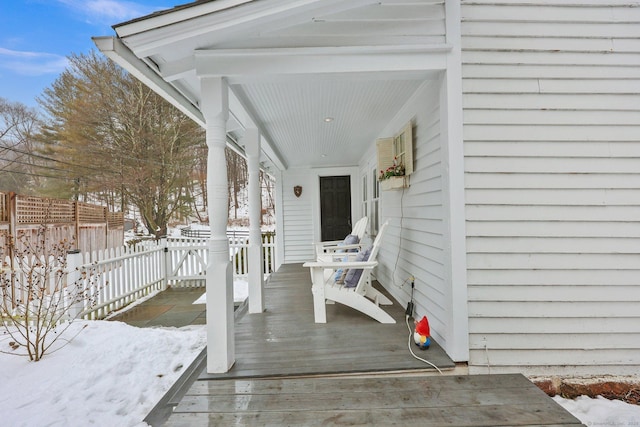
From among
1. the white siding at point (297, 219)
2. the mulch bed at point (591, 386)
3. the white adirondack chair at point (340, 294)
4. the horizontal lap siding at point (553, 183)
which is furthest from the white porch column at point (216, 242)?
the white siding at point (297, 219)

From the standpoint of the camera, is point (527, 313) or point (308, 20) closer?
point (308, 20)

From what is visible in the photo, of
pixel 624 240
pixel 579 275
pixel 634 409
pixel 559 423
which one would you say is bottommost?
pixel 634 409

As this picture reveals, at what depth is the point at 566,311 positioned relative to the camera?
2.17 m

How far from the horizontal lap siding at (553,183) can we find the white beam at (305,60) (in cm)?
55

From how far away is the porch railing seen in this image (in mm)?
3998

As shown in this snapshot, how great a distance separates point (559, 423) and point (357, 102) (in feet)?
9.34

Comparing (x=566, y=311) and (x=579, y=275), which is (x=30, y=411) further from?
(x=579, y=275)

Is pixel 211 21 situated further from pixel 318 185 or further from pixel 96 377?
pixel 318 185

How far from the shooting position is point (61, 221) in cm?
695

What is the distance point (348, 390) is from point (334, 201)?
17.4 ft

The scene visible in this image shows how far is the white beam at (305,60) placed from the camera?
203 centimetres

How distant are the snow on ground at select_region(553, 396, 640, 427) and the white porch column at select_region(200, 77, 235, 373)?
2405 mm

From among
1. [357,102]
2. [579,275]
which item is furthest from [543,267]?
[357,102]

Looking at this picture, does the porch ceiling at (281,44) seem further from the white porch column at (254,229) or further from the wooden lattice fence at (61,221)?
the wooden lattice fence at (61,221)
